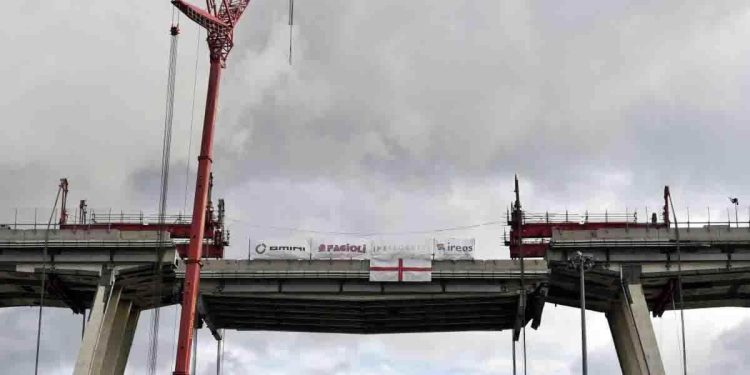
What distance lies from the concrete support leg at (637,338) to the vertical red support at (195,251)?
4256cm

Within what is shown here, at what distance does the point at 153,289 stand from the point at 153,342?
11.3 meters

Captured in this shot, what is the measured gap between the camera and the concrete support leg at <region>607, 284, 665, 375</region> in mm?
90250

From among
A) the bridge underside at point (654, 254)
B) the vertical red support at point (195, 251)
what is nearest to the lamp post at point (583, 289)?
the bridge underside at point (654, 254)

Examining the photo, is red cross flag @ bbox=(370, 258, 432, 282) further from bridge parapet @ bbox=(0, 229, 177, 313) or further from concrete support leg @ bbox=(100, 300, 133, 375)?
concrete support leg @ bbox=(100, 300, 133, 375)

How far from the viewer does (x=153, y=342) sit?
297 ft

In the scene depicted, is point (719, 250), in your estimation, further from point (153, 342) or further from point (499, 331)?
point (153, 342)

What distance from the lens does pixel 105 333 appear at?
94.1 meters

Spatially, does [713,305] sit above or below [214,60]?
below

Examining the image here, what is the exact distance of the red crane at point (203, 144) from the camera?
247ft

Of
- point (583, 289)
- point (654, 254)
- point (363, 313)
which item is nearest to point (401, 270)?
point (363, 313)

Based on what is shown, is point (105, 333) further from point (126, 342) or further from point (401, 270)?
point (401, 270)

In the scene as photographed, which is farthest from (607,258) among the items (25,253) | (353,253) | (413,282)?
(25,253)

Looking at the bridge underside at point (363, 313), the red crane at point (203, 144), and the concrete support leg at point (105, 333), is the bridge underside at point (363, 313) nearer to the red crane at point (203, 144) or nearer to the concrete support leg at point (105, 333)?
the concrete support leg at point (105, 333)

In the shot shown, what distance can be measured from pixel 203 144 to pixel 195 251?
9.36 metres
